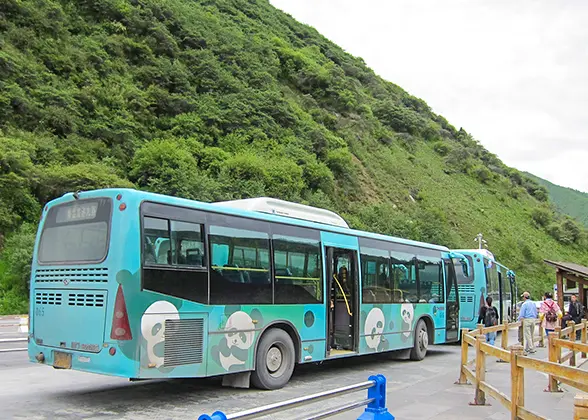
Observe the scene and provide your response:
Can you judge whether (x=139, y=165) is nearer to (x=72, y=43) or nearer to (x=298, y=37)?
(x=72, y=43)

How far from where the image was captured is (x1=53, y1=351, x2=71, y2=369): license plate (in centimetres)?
830

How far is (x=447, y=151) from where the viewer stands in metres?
71.6

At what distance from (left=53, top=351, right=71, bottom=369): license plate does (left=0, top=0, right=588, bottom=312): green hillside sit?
15805 mm

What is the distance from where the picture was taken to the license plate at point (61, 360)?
327 inches

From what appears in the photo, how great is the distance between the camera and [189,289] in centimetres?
880

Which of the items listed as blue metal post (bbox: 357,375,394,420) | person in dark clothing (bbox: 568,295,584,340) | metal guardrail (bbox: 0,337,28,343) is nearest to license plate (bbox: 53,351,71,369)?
blue metal post (bbox: 357,375,394,420)

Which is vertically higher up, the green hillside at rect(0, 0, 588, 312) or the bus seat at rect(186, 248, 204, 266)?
the green hillside at rect(0, 0, 588, 312)

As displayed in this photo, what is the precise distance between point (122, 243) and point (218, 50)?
153 ft

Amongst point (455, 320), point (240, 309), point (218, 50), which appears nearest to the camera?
point (240, 309)

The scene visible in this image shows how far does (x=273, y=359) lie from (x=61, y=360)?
3.69 metres

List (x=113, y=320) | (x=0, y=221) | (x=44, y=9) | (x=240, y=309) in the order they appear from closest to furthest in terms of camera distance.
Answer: (x=113, y=320) < (x=240, y=309) < (x=0, y=221) < (x=44, y=9)

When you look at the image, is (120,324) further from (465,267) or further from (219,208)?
(465,267)

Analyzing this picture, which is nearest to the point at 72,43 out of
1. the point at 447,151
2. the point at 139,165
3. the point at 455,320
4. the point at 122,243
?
the point at 139,165

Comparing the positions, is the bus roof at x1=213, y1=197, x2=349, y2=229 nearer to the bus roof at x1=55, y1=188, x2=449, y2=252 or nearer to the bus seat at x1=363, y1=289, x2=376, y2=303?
the bus roof at x1=55, y1=188, x2=449, y2=252
